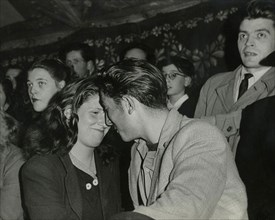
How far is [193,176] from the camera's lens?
153cm

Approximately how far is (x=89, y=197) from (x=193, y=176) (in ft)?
3.13

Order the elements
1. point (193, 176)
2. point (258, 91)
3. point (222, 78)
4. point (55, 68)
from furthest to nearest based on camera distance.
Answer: point (55, 68) < point (222, 78) < point (258, 91) < point (193, 176)

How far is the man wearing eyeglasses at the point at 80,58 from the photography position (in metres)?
4.24

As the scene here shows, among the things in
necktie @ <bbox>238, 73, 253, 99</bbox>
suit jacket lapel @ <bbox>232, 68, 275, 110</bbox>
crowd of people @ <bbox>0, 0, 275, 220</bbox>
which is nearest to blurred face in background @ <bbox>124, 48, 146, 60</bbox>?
crowd of people @ <bbox>0, 0, 275, 220</bbox>

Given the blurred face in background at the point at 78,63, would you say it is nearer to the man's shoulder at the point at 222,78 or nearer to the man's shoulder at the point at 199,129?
the man's shoulder at the point at 222,78

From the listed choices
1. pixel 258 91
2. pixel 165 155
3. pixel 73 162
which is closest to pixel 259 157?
pixel 258 91

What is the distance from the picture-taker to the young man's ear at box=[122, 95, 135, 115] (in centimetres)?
199

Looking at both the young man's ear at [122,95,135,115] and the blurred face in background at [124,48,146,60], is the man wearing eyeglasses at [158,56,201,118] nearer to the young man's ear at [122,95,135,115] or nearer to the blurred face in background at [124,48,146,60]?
the blurred face in background at [124,48,146,60]

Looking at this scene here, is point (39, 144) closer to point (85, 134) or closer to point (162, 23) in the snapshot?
point (85, 134)

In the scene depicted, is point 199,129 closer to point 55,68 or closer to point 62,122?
point 62,122

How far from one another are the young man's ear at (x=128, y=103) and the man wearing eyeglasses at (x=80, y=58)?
2.23 meters

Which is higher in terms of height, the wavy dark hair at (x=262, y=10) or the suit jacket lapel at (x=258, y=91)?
the wavy dark hair at (x=262, y=10)

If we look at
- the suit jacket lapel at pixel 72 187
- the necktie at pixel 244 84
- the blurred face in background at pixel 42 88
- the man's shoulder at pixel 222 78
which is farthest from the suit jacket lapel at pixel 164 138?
the blurred face in background at pixel 42 88

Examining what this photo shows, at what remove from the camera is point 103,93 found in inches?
83.0
